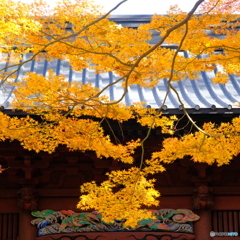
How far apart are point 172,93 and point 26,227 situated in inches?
108

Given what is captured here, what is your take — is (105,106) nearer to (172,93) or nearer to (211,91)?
(172,93)

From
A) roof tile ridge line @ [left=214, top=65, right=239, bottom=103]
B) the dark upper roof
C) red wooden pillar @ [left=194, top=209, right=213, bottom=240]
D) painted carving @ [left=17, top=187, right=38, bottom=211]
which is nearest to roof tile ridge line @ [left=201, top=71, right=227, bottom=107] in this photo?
the dark upper roof

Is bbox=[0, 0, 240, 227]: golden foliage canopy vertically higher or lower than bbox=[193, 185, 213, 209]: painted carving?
higher

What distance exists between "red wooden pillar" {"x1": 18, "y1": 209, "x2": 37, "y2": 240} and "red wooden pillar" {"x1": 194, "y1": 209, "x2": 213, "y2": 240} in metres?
2.24

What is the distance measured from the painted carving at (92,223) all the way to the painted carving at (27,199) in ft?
0.35

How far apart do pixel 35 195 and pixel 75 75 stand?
2.10 metres

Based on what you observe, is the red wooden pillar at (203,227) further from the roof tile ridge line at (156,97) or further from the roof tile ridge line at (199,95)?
the roof tile ridge line at (156,97)

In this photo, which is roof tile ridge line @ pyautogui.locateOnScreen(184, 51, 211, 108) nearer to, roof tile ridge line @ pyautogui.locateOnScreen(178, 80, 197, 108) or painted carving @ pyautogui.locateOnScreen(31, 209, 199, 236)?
roof tile ridge line @ pyautogui.locateOnScreen(178, 80, 197, 108)

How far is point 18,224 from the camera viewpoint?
27.5 feet

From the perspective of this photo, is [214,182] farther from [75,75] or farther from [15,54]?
[15,54]

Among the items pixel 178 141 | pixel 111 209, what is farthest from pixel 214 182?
pixel 111 209

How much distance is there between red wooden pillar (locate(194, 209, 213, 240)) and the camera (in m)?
8.32

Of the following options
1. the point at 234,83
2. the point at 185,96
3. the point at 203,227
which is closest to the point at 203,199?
the point at 203,227

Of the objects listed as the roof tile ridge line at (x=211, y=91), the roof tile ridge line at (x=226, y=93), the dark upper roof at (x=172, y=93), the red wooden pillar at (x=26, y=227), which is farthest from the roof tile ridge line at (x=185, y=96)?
the red wooden pillar at (x=26, y=227)
